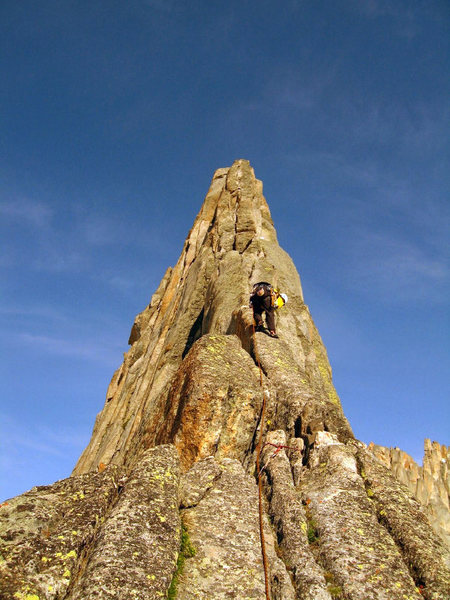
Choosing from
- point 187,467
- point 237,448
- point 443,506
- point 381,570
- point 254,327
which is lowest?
point 381,570

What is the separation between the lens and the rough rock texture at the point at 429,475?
43.0 metres

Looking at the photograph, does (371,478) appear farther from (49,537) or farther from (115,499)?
(49,537)

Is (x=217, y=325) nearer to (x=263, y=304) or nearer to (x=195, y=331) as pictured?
(x=263, y=304)

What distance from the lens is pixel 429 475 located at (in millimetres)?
48594

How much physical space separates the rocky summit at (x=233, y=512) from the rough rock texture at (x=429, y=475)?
32.0 meters

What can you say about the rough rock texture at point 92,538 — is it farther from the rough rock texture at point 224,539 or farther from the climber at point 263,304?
the climber at point 263,304

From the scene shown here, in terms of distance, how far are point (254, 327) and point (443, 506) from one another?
35971mm

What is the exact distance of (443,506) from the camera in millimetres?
44438

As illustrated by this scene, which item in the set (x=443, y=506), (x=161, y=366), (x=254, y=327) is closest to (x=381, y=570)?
(x=254, y=327)


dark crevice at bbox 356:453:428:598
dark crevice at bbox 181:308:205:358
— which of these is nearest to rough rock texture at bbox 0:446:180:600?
dark crevice at bbox 356:453:428:598

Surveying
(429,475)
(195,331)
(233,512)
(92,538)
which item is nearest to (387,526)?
(233,512)

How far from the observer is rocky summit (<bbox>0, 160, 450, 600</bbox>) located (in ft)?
28.1

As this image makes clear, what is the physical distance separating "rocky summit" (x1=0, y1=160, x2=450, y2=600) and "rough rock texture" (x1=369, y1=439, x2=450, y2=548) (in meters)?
32.0

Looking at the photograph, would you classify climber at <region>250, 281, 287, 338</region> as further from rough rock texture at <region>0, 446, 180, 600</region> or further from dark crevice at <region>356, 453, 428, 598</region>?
rough rock texture at <region>0, 446, 180, 600</region>
